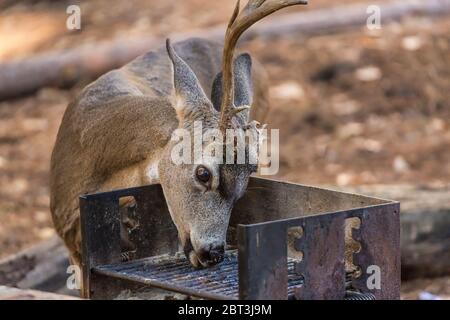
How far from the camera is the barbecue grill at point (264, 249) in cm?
367

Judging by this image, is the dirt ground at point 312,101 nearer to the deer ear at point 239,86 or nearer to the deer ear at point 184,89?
the deer ear at point 239,86

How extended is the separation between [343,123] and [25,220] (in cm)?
355

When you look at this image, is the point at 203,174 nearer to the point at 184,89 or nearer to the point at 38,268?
the point at 184,89

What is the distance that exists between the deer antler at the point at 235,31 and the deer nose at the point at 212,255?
1.87 ft

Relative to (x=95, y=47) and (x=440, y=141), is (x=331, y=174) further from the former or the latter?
(x=95, y=47)

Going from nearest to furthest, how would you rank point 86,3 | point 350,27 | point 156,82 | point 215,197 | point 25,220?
1. point 215,197
2. point 156,82
3. point 25,220
4. point 350,27
5. point 86,3

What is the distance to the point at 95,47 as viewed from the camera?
37.1ft

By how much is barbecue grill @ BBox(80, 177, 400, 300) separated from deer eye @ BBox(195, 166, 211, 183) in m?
0.24

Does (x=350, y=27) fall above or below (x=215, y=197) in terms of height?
→ above

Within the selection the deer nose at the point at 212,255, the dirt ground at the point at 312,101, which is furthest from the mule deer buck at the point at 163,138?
the dirt ground at the point at 312,101

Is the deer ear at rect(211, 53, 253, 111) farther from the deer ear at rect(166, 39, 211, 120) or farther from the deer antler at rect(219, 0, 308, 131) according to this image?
the deer antler at rect(219, 0, 308, 131)

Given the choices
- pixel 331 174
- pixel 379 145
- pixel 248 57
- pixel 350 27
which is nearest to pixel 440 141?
pixel 379 145

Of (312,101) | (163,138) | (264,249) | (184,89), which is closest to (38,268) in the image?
(163,138)

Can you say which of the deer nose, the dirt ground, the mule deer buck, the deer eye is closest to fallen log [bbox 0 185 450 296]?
the mule deer buck
